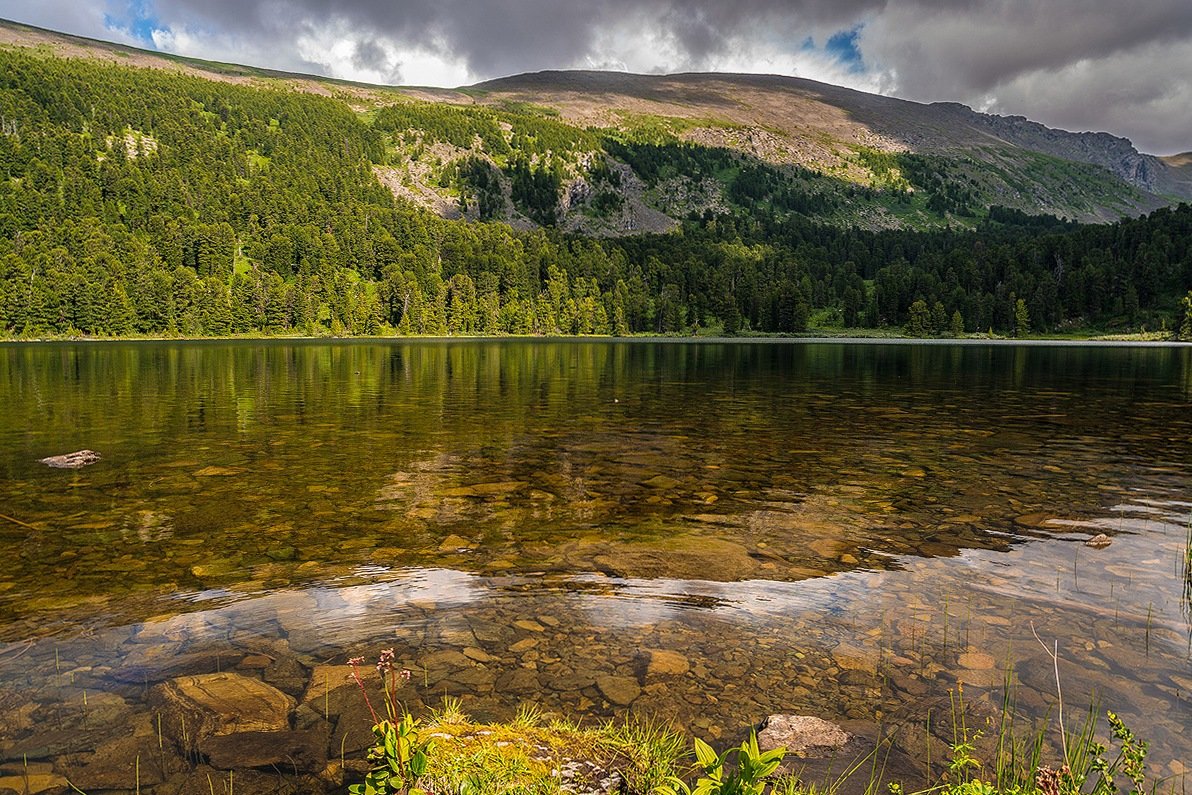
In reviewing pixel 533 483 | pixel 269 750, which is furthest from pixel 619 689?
pixel 533 483

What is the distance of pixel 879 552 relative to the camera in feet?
43.9

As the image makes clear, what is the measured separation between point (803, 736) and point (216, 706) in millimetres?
6539

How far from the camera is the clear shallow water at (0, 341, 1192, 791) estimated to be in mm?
8086

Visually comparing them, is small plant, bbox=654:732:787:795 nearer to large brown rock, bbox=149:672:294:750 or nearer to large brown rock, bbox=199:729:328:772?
large brown rock, bbox=199:729:328:772

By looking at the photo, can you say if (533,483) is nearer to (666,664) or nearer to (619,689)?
(666,664)

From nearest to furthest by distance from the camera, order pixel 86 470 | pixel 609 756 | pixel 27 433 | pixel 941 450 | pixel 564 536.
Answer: pixel 609 756, pixel 564 536, pixel 86 470, pixel 941 450, pixel 27 433

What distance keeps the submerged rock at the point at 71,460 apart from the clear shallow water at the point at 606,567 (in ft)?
2.66

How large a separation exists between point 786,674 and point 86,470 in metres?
22.3

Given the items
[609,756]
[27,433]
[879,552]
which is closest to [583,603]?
[609,756]

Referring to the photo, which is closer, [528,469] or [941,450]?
[528,469]

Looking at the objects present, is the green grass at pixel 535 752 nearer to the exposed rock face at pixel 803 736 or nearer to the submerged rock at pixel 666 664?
the exposed rock face at pixel 803 736

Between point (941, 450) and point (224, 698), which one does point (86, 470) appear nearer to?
point (224, 698)

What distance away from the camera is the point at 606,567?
12.5m

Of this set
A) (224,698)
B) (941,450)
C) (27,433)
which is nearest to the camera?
(224,698)
